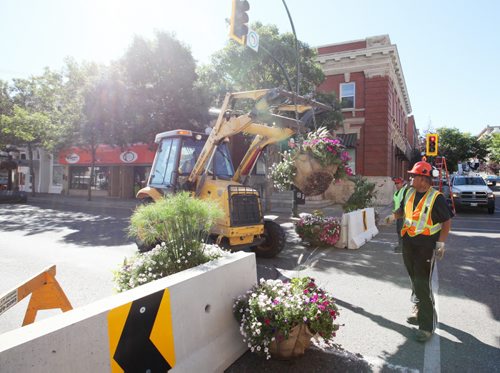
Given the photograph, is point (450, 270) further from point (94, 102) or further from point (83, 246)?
point (94, 102)

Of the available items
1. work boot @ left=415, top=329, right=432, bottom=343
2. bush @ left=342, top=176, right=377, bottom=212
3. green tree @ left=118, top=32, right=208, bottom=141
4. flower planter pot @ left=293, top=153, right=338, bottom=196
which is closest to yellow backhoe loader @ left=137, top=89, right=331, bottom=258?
flower planter pot @ left=293, top=153, right=338, bottom=196

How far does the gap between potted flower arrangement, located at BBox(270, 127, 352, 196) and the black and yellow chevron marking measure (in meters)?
3.08

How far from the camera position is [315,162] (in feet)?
16.3

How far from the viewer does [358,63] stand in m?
21.5

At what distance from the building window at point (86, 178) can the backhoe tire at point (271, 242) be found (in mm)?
22563

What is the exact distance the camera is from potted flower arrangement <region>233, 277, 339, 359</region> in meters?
2.86

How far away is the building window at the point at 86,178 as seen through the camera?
2698 cm

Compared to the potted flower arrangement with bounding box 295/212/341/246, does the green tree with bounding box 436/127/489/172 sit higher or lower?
higher

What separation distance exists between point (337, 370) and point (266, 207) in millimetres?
13975

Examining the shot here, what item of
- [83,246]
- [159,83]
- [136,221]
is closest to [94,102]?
[159,83]

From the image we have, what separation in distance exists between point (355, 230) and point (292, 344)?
20.8ft

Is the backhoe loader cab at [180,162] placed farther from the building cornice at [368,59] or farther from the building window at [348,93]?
the building cornice at [368,59]

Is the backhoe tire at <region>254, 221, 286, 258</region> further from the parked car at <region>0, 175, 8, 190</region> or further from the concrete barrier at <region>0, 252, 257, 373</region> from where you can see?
the parked car at <region>0, 175, 8, 190</region>

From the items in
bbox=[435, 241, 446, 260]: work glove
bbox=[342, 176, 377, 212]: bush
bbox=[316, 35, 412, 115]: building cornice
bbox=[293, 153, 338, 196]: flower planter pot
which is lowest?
bbox=[435, 241, 446, 260]: work glove
